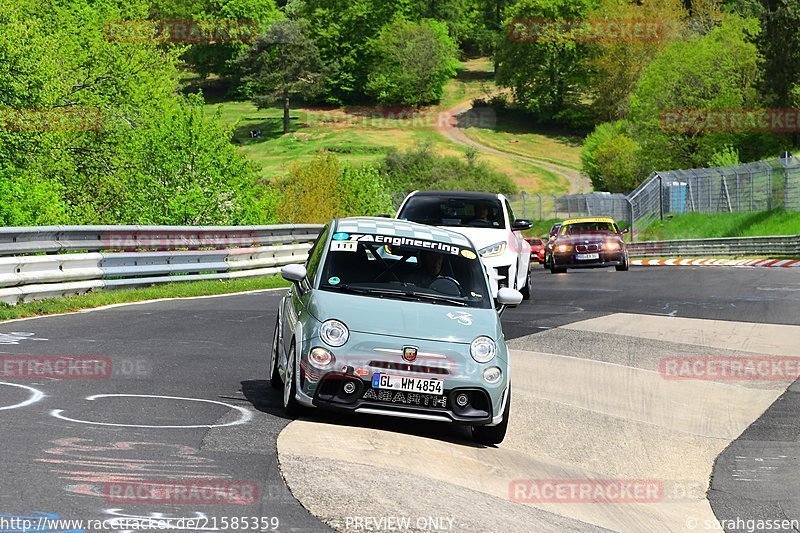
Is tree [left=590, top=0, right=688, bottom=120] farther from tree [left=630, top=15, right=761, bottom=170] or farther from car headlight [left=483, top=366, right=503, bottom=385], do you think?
car headlight [left=483, top=366, right=503, bottom=385]

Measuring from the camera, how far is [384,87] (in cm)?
13988

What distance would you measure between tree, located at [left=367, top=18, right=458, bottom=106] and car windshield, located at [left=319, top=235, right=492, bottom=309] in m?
128

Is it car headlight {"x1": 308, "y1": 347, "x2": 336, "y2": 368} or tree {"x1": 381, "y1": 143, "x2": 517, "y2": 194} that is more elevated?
car headlight {"x1": 308, "y1": 347, "x2": 336, "y2": 368}

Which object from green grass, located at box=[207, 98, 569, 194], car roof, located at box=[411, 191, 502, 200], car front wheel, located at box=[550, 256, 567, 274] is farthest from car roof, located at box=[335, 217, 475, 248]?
green grass, located at box=[207, 98, 569, 194]

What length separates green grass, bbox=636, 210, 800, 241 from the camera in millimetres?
45531

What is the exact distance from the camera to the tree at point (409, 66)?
138000mm

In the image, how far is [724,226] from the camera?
5038 cm

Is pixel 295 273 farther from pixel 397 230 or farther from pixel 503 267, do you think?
pixel 503 267

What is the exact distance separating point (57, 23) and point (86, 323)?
31.8 m

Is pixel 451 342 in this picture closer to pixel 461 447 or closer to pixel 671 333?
pixel 461 447

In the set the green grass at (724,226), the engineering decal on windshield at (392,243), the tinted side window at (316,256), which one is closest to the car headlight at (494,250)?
the tinted side window at (316,256)

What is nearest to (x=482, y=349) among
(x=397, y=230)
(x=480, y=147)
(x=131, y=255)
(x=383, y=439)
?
(x=383, y=439)

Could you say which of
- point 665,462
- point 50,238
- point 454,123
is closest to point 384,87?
point 454,123

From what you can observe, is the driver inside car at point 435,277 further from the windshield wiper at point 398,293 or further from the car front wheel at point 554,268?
the car front wheel at point 554,268
